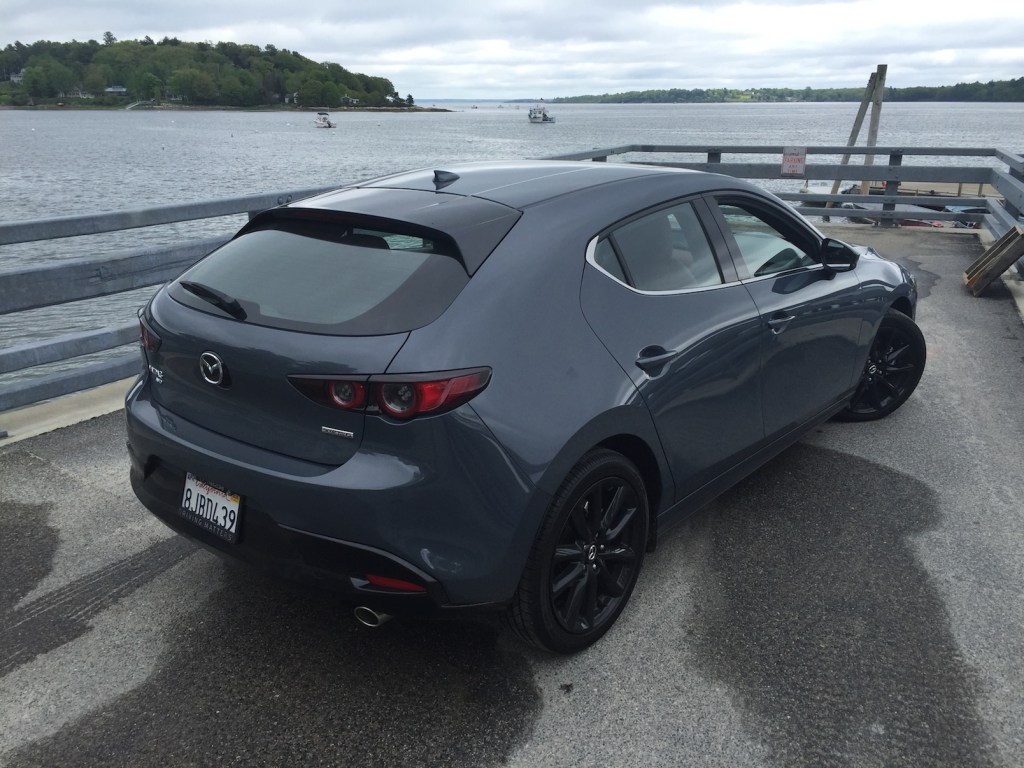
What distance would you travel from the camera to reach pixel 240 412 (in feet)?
8.46

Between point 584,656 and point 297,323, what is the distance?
4.88 feet

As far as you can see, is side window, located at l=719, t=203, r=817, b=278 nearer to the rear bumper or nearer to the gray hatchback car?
the gray hatchback car

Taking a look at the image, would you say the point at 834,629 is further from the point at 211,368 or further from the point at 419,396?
the point at 211,368

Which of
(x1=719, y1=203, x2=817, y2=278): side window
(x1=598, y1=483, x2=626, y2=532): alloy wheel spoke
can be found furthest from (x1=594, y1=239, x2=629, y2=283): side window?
(x1=719, y1=203, x2=817, y2=278): side window

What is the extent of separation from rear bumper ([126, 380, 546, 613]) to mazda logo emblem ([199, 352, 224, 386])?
0.20 m

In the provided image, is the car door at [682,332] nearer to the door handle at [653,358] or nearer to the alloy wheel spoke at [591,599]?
the door handle at [653,358]

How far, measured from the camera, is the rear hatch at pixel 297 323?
7.88 ft

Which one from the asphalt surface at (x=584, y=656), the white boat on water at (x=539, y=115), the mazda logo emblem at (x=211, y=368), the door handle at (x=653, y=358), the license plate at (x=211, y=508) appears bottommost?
the white boat on water at (x=539, y=115)

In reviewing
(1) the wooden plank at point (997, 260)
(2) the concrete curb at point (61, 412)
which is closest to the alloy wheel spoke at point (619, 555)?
(2) the concrete curb at point (61, 412)

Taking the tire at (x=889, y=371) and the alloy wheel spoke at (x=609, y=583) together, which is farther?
the tire at (x=889, y=371)

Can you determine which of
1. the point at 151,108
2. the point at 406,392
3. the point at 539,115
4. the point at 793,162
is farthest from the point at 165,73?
the point at 406,392

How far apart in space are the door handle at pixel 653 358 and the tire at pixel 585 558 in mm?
317

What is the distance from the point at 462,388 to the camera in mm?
2354

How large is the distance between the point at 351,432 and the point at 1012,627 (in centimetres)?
248
